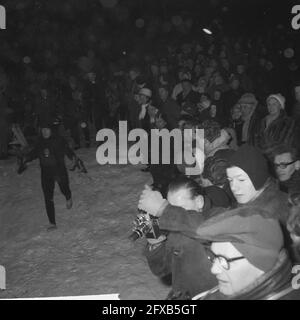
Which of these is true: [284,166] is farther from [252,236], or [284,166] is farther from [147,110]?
[147,110]

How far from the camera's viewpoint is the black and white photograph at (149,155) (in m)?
2.12

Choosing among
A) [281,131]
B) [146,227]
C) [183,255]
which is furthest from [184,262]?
[281,131]

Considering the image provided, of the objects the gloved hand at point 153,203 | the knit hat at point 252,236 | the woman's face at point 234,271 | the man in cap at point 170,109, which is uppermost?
the man in cap at point 170,109

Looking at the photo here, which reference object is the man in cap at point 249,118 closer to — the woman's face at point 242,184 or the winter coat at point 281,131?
the winter coat at point 281,131

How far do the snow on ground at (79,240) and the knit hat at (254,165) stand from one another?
90.9 inches

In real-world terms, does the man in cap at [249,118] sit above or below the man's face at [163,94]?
below

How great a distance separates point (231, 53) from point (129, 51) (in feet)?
18.2

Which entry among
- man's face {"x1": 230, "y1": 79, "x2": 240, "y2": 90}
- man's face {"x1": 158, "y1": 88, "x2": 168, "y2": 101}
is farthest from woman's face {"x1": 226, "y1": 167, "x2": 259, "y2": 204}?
man's face {"x1": 230, "y1": 79, "x2": 240, "y2": 90}

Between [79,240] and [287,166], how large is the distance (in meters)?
3.58

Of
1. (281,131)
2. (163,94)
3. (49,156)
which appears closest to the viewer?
(281,131)

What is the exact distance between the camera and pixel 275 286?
166cm

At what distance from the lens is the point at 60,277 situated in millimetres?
4848

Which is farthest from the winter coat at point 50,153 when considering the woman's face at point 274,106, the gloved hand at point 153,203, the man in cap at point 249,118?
the gloved hand at point 153,203
